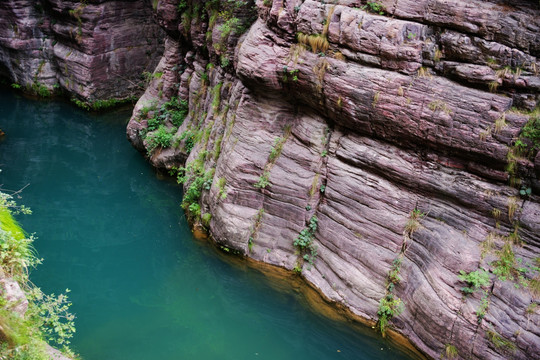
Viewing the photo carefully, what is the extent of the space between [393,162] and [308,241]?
9.63 feet

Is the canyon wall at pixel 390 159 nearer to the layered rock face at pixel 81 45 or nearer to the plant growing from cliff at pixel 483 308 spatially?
the plant growing from cliff at pixel 483 308

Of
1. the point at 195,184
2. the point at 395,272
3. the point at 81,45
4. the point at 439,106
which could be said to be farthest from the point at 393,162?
the point at 81,45

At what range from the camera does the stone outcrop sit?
28.4 ft

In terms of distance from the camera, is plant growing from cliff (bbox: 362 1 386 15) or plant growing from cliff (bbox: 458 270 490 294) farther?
plant growing from cliff (bbox: 362 1 386 15)

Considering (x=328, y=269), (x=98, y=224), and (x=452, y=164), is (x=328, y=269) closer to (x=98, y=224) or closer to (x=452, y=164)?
(x=452, y=164)

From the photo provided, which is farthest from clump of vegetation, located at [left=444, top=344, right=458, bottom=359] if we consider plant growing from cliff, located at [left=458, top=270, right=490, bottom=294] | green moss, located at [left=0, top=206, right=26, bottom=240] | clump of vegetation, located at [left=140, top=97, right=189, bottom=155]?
clump of vegetation, located at [left=140, top=97, right=189, bottom=155]

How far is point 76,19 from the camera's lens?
68.4 feet

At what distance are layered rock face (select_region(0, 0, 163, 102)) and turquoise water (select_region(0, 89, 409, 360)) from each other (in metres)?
5.81

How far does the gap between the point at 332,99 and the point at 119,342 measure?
704 centimetres

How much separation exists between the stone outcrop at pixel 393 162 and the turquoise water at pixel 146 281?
824 mm

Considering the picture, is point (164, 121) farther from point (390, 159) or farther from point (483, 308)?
point (483, 308)

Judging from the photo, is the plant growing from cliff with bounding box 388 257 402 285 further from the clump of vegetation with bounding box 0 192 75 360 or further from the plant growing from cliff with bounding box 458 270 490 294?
the clump of vegetation with bounding box 0 192 75 360

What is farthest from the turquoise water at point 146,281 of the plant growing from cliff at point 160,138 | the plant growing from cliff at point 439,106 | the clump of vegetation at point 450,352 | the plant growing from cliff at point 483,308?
the plant growing from cliff at point 439,106

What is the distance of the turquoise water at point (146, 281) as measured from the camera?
10.2 metres
